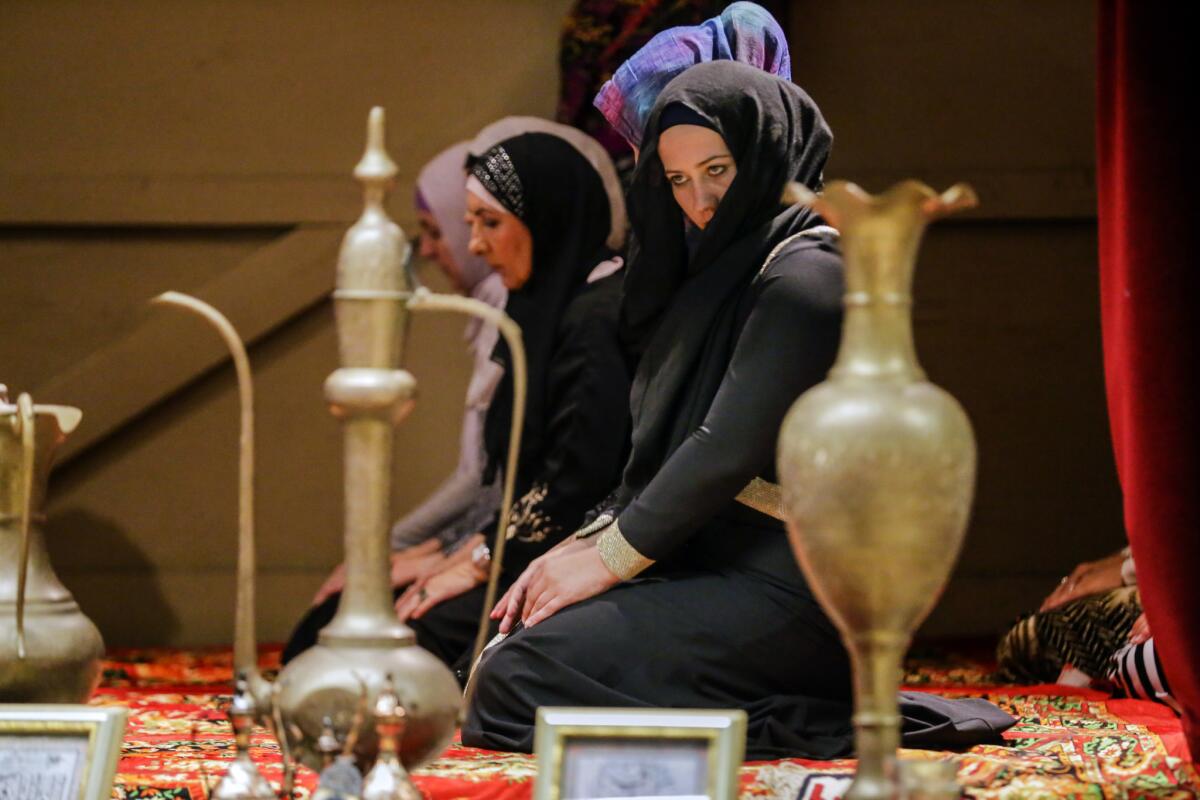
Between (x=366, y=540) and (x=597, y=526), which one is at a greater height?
(x=597, y=526)

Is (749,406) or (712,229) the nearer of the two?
(749,406)

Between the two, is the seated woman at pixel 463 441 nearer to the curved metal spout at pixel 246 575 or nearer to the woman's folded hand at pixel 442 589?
the woman's folded hand at pixel 442 589

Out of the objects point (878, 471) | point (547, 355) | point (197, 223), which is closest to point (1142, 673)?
point (547, 355)

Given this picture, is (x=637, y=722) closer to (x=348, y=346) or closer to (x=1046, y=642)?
(x=348, y=346)

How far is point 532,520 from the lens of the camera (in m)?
4.02

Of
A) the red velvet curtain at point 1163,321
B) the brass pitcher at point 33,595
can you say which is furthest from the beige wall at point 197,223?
the red velvet curtain at point 1163,321

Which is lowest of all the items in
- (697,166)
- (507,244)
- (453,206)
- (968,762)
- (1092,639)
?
(968,762)

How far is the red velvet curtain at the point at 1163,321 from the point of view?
245 centimetres

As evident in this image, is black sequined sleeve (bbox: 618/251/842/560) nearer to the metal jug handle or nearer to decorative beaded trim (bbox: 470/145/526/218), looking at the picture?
the metal jug handle

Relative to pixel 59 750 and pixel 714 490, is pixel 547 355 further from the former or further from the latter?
pixel 59 750

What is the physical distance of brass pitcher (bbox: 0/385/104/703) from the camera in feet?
7.85

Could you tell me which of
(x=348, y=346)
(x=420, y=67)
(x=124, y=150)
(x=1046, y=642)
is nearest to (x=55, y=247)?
(x=124, y=150)

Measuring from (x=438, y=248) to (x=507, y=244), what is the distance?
2.61 feet

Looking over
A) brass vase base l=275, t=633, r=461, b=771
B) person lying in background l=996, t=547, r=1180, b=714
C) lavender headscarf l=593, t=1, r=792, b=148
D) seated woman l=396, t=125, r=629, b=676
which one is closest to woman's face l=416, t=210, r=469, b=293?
seated woman l=396, t=125, r=629, b=676
